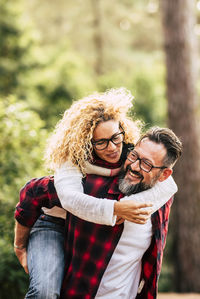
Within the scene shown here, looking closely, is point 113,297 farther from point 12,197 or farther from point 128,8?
point 128,8

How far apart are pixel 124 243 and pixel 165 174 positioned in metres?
0.57

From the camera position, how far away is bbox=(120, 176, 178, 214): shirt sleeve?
2455 mm

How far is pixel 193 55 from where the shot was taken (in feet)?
23.4

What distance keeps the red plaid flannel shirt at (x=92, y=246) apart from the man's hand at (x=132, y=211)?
29cm

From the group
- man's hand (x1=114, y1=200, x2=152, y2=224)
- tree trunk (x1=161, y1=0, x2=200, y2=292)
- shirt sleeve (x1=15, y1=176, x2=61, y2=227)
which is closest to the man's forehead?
man's hand (x1=114, y1=200, x2=152, y2=224)

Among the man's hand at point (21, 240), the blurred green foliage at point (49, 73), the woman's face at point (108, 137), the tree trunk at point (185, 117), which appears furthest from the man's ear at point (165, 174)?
the tree trunk at point (185, 117)

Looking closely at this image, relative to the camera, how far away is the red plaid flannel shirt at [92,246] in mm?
2455

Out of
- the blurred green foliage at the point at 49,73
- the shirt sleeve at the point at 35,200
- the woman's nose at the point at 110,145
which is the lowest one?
the shirt sleeve at the point at 35,200

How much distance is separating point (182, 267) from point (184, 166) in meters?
2.08

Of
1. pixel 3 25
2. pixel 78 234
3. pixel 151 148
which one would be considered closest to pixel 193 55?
pixel 151 148

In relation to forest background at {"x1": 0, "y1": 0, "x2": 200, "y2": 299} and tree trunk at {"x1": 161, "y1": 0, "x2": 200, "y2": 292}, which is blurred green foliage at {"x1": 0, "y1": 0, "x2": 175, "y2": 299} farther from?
tree trunk at {"x1": 161, "y1": 0, "x2": 200, "y2": 292}

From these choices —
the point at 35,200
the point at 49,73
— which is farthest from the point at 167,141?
the point at 49,73

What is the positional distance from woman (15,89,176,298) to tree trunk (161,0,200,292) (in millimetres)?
4418

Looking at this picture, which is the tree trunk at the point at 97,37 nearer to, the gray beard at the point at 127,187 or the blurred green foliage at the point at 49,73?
the blurred green foliage at the point at 49,73
